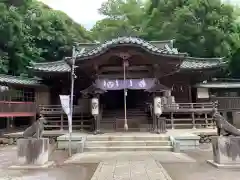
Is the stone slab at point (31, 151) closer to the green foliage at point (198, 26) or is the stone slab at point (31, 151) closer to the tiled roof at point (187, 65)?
the tiled roof at point (187, 65)

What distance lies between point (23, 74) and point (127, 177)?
20281 millimetres

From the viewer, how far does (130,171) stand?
780 cm

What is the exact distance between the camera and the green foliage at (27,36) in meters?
22.3

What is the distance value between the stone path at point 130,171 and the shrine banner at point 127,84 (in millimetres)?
6643

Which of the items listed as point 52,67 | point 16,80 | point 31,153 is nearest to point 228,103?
point 52,67

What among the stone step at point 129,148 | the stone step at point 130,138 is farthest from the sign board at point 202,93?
the stone step at point 129,148

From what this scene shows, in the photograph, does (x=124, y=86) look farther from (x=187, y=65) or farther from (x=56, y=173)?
(x=56, y=173)

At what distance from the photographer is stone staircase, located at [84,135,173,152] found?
12.1 metres

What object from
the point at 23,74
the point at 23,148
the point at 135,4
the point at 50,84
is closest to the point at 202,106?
the point at 50,84

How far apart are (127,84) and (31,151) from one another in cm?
774

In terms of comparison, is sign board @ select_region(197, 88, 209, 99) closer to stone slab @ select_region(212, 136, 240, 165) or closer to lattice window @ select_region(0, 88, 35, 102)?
lattice window @ select_region(0, 88, 35, 102)

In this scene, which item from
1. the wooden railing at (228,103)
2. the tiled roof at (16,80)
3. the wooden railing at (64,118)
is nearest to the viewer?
the wooden railing at (64,118)

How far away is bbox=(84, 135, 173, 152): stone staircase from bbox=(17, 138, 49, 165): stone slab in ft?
11.8

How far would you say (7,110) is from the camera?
18.5m
